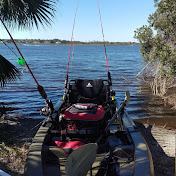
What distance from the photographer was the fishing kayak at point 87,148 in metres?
3.04

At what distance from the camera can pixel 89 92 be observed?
6504 mm

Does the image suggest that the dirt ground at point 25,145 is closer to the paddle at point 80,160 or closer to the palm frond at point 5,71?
the palm frond at point 5,71

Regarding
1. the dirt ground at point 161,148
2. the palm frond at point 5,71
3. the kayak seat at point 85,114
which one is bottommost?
the dirt ground at point 161,148

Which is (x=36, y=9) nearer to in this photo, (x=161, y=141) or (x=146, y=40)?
(x=161, y=141)

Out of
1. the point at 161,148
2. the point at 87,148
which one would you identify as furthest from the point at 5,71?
the point at 161,148

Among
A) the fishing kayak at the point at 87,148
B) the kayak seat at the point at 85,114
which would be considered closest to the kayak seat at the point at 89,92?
the fishing kayak at the point at 87,148

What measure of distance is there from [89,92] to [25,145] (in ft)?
7.35

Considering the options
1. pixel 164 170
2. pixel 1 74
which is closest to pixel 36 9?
pixel 1 74

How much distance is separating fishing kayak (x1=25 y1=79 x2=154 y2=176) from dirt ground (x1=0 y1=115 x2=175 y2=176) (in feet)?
2.92

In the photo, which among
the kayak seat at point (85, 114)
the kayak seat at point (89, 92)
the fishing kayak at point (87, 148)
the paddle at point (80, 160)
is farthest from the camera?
the kayak seat at point (89, 92)

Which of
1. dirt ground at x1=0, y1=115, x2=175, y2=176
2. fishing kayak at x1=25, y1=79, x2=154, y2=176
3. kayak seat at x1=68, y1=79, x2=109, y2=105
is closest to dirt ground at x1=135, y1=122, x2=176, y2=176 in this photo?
dirt ground at x1=0, y1=115, x2=175, y2=176

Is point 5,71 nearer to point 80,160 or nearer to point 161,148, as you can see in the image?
point 80,160

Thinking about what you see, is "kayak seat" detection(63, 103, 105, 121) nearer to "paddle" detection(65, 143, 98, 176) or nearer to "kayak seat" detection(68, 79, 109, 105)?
"paddle" detection(65, 143, 98, 176)

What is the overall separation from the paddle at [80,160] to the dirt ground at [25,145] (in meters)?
2.01
